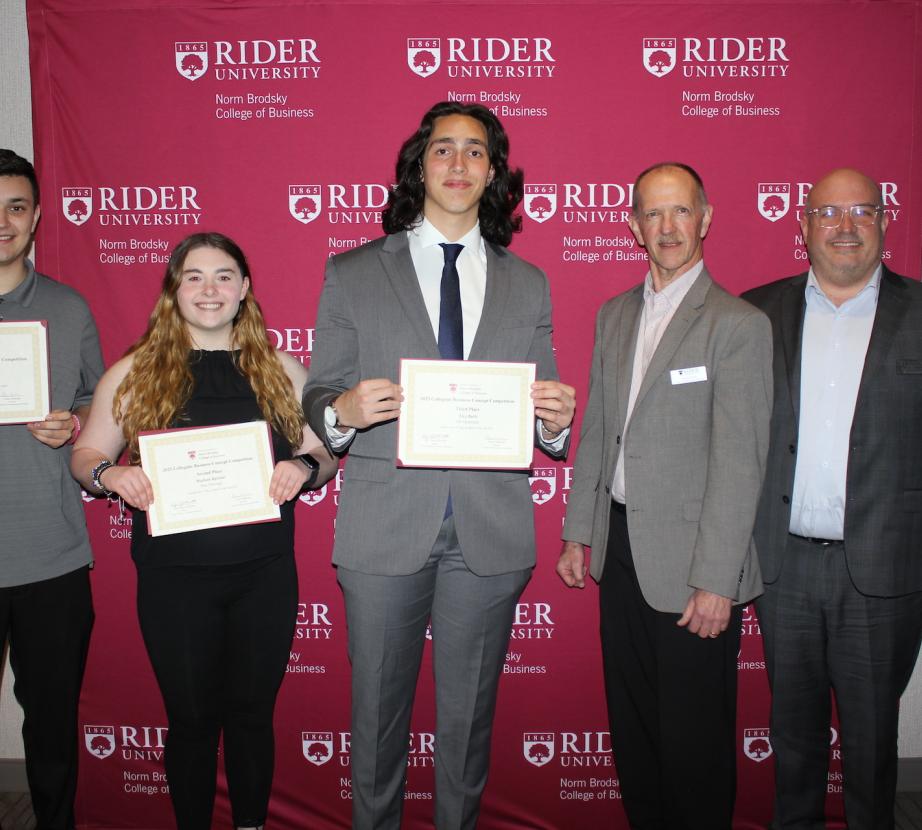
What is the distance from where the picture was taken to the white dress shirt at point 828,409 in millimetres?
2330

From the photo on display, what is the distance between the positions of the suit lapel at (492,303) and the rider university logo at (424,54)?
1.00 meters

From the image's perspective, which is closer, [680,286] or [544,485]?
[680,286]

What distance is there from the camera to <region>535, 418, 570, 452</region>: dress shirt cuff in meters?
2.29

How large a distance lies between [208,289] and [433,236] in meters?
0.75

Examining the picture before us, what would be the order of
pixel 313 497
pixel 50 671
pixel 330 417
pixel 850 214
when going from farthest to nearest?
pixel 313 497, pixel 50 671, pixel 850 214, pixel 330 417

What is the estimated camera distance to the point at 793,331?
2410mm

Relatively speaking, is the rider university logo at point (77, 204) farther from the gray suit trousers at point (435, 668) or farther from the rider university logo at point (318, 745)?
the rider university logo at point (318, 745)

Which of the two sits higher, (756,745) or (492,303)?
(492,303)

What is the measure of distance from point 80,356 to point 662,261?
6.78 ft

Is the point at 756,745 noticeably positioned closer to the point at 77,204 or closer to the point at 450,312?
the point at 450,312

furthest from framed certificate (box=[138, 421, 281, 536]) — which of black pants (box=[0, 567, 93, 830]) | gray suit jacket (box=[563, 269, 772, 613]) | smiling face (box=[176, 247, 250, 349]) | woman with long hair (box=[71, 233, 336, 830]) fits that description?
gray suit jacket (box=[563, 269, 772, 613])

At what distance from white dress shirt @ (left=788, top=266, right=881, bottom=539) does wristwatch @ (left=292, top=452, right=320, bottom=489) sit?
5.20 ft

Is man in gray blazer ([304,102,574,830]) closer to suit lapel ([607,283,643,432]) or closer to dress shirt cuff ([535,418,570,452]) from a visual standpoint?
dress shirt cuff ([535,418,570,452])

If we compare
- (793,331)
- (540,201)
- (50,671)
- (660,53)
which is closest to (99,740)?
(50,671)
